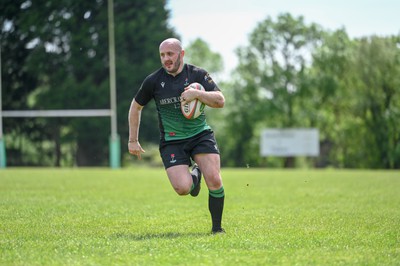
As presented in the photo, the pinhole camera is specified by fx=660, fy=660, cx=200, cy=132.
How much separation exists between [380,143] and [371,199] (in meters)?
30.3

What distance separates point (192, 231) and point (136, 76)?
3344 cm

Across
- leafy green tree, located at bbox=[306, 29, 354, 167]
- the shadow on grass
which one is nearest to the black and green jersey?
the shadow on grass

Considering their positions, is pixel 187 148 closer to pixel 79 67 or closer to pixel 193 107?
pixel 193 107

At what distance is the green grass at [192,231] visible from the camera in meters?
5.46

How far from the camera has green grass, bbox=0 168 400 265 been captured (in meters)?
5.46

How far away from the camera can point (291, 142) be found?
144 ft

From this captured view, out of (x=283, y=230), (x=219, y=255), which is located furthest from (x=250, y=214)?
(x=219, y=255)

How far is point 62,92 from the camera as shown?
130ft

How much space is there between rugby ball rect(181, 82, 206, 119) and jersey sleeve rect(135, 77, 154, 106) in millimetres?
551

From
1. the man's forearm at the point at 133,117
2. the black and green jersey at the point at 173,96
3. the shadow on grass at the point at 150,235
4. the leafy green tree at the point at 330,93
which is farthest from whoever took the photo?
the leafy green tree at the point at 330,93

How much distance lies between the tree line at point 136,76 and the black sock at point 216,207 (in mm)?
27994

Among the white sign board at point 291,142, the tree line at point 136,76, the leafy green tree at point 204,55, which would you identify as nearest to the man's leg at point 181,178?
the tree line at point 136,76

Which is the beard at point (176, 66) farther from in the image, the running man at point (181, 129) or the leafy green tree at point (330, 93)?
the leafy green tree at point (330, 93)

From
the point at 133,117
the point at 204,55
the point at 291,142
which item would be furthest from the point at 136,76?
the point at 133,117
